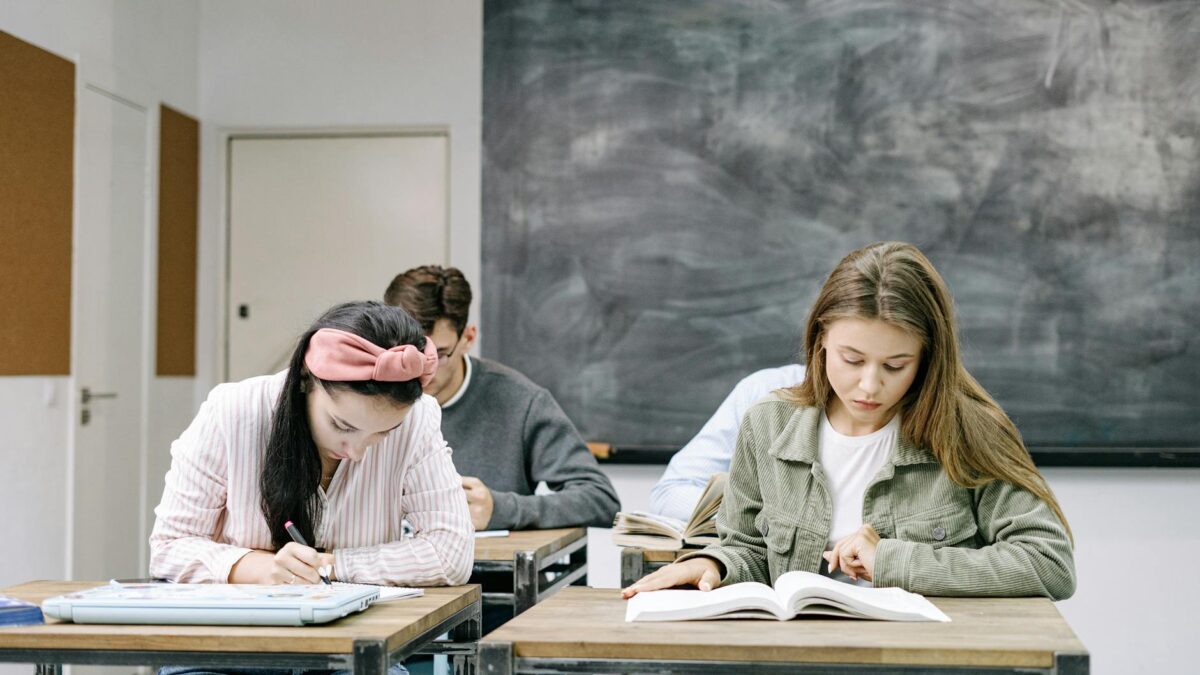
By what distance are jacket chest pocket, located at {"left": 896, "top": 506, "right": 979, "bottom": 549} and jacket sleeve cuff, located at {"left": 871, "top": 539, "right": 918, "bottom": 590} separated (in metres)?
0.10

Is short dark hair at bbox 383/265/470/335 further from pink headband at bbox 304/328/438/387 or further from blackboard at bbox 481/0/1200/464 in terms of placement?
blackboard at bbox 481/0/1200/464

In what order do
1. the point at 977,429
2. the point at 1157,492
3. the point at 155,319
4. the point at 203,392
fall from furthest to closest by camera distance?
the point at 203,392, the point at 155,319, the point at 1157,492, the point at 977,429

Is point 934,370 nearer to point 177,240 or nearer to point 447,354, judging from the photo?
point 447,354

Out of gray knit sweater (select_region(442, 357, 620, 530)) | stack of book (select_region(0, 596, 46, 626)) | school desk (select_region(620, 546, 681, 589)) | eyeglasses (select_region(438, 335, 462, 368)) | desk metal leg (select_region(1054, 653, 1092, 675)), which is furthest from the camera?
gray knit sweater (select_region(442, 357, 620, 530))

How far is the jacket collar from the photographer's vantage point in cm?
201

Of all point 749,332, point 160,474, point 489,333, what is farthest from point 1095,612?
point 160,474

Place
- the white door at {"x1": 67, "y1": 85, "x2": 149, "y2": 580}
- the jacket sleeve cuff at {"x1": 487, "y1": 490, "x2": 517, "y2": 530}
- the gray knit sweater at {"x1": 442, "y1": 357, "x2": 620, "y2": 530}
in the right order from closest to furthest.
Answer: the jacket sleeve cuff at {"x1": 487, "y1": 490, "x2": 517, "y2": 530}, the gray knit sweater at {"x1": 442, "y1": 357, "x2": 620, "y2": 530}, the white door at {"x1": 67, "y1": 85, "x2": 149, "y2": 580}

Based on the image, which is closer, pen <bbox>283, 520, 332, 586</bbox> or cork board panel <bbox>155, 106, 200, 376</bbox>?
pen <bbox>283, 520, 332, 586</bbox>

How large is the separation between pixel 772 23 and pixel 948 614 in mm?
3093

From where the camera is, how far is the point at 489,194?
4.54 metres

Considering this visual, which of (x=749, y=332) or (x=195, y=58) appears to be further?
(x=195, y=58)

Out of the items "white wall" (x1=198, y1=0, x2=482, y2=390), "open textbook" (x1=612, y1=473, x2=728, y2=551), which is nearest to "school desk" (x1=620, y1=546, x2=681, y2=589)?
"open textbook" (x1=612, y1=473, x2=728, y2=551)

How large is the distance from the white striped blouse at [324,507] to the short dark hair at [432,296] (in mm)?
960

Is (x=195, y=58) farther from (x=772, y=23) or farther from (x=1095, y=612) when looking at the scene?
(x=1095, y=612)
